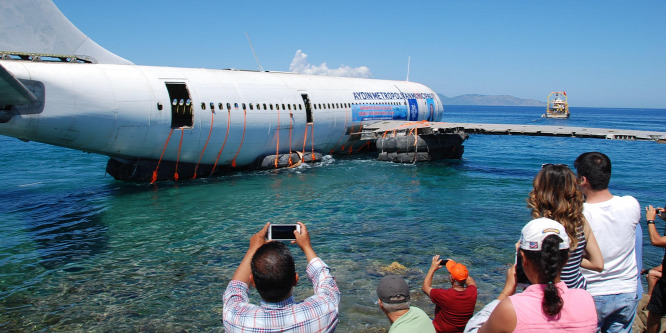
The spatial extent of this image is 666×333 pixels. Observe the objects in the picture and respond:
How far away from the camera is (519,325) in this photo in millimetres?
3633

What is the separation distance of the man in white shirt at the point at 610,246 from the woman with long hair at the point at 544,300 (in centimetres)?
133

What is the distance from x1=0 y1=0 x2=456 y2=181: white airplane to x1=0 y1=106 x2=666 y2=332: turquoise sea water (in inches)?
45.4

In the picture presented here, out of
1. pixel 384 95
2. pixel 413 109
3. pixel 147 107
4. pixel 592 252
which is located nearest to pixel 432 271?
pixel 592 252

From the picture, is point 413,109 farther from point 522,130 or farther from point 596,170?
point 596,170

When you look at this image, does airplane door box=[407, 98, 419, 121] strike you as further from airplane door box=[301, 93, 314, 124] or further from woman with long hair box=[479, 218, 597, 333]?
woman with long hair box=[479, 218, 597, 333]

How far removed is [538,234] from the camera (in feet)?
12.7

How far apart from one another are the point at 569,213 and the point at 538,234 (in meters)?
0.82

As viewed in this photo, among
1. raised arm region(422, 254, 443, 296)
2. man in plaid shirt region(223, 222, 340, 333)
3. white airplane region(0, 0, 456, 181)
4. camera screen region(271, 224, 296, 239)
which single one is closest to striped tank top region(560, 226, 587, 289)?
raised arm region(422, 254, 443, 296)

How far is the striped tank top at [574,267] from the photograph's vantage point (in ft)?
14.7

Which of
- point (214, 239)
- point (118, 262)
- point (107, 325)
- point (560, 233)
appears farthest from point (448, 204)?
point (560, 233)

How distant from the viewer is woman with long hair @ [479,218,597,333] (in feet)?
11.9

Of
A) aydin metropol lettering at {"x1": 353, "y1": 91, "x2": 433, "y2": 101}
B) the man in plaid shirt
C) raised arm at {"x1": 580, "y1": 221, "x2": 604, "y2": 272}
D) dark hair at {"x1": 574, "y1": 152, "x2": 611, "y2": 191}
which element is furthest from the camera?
aydin metropol lettering at {"x1": 353, "y1": 91, "x2": 433, "y2": 101}

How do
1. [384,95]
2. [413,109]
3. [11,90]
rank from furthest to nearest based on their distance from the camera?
[413,109]
[384,95]
[11,90]

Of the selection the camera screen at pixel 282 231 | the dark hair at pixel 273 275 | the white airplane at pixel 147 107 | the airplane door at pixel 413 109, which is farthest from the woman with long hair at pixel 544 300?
the airplane door at pixel 413 109
